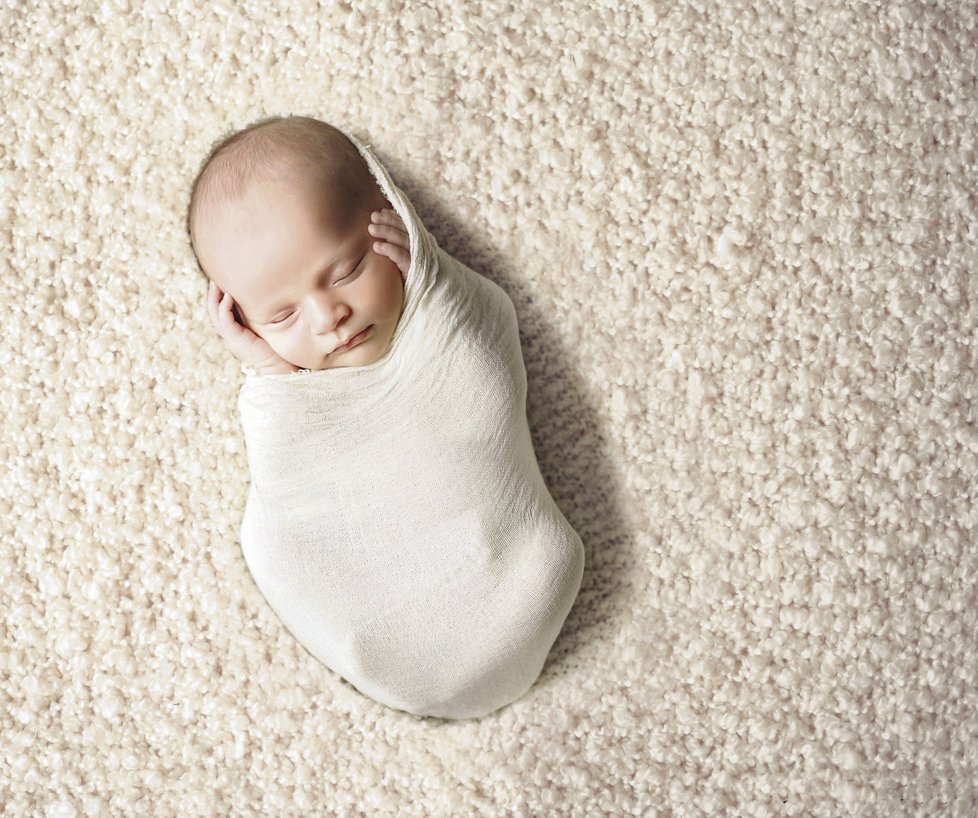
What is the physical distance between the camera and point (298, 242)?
1.00 metres

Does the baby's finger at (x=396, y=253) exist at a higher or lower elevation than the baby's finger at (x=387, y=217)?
lower

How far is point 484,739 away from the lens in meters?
1.16

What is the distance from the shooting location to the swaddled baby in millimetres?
1062

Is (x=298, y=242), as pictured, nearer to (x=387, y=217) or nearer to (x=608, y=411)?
(x=387, y=217)

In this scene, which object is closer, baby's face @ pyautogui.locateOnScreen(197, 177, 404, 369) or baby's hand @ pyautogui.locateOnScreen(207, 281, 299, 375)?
baby's face @ pyautogui.locateOnScreen(197, 177, 404, 369)

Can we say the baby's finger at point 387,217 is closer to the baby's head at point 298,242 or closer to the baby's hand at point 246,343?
the baby's head at point 298,242

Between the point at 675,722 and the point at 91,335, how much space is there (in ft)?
2.88

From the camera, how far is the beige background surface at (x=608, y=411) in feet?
3.78

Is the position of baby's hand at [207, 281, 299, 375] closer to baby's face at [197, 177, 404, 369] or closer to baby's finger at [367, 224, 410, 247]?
baby's face at [197, 177, 404, 369]

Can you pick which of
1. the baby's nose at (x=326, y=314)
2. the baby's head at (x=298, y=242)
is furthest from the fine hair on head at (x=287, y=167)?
the baby's nose at (x=326, y=314)

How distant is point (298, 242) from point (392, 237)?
0.11 m

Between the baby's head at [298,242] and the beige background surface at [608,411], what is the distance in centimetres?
15

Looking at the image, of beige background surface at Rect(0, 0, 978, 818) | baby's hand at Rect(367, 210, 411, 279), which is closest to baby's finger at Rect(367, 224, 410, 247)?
baby's hand at Rect(367, 210, 411, 279)

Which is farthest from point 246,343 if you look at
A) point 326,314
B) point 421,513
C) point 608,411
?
point 608,411
